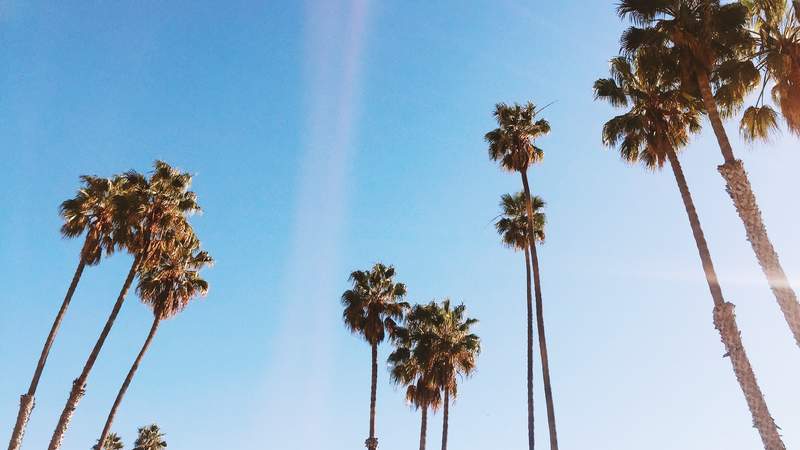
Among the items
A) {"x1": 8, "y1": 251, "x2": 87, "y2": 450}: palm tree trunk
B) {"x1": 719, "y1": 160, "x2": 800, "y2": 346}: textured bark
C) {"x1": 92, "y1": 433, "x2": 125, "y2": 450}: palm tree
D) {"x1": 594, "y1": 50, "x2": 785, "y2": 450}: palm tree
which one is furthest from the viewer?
{"x1": 92, "y1": 433, "x2": 125, "y2": 450}: palm tree

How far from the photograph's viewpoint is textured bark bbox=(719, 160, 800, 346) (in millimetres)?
14773

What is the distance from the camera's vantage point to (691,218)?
19031mm

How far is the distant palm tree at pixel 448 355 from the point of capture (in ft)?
119

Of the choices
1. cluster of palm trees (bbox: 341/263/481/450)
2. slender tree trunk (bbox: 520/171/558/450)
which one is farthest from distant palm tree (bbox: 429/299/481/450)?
slender tree trunk (bbox: 520/171/558/450)

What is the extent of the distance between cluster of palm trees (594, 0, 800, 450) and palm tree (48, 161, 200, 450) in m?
23.2

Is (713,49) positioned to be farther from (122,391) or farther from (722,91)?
(122,391)

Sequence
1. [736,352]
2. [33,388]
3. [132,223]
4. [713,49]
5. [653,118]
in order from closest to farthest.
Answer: [736,352] < [713,49] < [653,118] < [33,388] < [132,223]

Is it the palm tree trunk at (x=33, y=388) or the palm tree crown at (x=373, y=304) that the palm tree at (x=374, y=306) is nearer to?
the palm tree crown at (x=373, y=304)

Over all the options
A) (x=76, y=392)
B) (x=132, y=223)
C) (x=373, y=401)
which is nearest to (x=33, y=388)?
(x=76, y=392)

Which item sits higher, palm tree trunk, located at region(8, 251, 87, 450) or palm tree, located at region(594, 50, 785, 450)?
palm tree, located at region(594, 50, 785, 450)

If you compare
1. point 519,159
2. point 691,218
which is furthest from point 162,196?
point 691,218

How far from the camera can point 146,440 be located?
5741cm

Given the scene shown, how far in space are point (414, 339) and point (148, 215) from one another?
17.9 meters

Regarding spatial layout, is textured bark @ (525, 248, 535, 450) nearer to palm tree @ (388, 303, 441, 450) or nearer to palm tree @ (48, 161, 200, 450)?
palm tree @ (388, 303, 441, 450)
